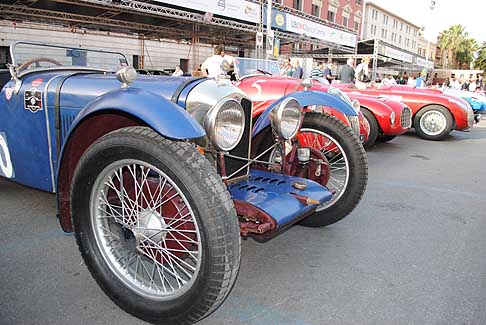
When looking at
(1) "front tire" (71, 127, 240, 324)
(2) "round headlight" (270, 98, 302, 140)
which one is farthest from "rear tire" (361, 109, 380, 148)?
(1) "front tire" (71, 127, 240, 324)

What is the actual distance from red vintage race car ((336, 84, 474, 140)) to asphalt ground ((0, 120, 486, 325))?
4765 mm

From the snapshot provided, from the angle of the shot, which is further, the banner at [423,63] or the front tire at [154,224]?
the banner at [423,63]

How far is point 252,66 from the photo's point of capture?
6039mm

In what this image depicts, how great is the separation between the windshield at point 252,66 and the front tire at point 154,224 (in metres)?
3.58

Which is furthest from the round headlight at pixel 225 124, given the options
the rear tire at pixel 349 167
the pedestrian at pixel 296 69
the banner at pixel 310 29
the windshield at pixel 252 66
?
the banner at pixel 310 29

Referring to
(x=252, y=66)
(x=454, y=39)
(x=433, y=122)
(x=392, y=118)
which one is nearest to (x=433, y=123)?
(x=433, y=122)

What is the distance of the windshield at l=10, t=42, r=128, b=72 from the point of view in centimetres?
338

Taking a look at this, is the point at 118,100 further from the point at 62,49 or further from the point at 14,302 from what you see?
the point at 62,49

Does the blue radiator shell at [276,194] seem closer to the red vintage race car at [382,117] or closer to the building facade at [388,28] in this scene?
the red vintage race car at [382,117]

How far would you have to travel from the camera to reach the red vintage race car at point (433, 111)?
8281mm

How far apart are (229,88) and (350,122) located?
244 cm

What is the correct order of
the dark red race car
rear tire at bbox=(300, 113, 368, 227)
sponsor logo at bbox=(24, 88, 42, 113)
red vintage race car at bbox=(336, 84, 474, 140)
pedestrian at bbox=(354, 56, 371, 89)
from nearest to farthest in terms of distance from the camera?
sponsor logo at bbox=(24, 88, 42, 113), rear tire at bbox=(300, 113, 368, 227), the dark red race car, red vintage race car at bbox=(336, 84, 474, 140), pedestrian at bbox=(354, 56, 371, 89)

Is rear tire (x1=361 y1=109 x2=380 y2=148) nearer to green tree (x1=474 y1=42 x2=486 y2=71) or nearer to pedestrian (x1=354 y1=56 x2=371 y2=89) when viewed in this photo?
pedestrian (x1=354 y1=56 x2=371 y2=89)

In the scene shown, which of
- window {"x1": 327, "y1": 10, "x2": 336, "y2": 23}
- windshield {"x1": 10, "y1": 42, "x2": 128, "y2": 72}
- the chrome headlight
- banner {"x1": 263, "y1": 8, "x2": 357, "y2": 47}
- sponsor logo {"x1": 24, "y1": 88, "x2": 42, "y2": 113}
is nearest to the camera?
sponsor logo {"x1": 24, "y1": 88, "x2": 42, "y2": 113}
